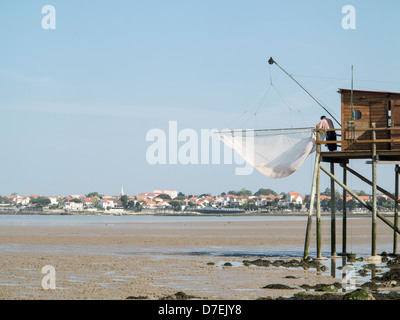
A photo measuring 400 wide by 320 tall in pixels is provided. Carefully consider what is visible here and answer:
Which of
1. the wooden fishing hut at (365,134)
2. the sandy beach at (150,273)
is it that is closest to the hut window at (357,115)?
the wooden fishing hut at (365,134)

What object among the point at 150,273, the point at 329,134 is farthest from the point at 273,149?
the point at 150,273

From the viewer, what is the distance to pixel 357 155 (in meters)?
26.0

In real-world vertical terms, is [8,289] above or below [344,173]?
below

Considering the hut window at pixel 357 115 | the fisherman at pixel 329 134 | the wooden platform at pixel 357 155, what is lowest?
the wooden platform at pixel 357 155

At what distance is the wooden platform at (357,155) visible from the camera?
83.9 feet

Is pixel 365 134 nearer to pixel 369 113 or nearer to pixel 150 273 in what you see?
pixel 369 113

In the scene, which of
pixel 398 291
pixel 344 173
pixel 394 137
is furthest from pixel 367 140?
pixel 398 291

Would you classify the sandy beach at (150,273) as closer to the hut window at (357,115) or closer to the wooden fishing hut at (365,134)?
the wooden fishing hut at (365,134)

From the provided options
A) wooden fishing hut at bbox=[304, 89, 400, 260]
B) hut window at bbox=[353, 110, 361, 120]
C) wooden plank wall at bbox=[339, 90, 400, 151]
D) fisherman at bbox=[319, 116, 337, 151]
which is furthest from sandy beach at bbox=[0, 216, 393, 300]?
hut window at bbox=[353, 110, 361, 120]

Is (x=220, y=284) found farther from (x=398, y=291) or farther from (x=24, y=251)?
(x=24, y=251)

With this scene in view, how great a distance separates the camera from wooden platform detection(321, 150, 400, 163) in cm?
2556

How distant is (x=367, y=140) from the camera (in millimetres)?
25609

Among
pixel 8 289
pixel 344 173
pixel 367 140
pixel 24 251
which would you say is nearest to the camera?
pixel 8 289
